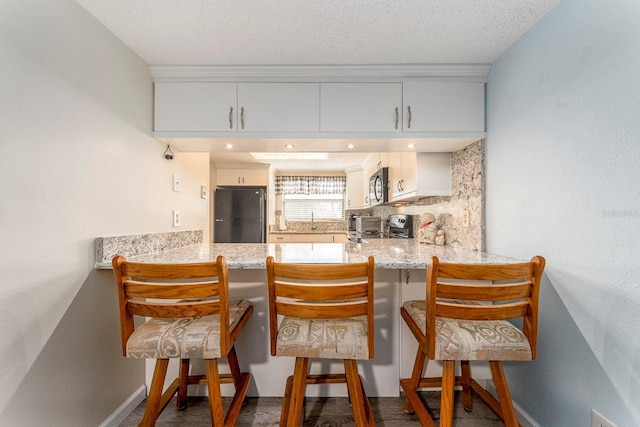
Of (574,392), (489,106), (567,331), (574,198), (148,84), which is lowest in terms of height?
(574,392)

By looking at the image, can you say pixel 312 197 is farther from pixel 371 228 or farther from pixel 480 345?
pixel 480 345

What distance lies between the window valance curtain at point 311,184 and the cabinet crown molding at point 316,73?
149 inches

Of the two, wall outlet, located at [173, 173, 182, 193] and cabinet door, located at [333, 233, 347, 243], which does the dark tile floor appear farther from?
cabinet door, located at [333, 233, 347, 243]

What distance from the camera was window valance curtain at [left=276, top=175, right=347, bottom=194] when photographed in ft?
18.6

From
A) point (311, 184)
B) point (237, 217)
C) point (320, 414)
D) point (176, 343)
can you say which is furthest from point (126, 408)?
point (311, 184)

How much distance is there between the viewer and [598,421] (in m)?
1.09

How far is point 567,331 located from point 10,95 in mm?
2377

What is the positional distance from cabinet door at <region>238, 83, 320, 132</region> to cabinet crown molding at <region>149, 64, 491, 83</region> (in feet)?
0.17

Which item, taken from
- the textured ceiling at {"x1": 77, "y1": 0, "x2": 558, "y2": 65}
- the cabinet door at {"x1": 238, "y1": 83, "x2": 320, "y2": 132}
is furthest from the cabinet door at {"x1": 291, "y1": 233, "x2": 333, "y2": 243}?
the textured ceiling at {"x1": 77, "y1": 0, "x2": 558, "y2": 65}

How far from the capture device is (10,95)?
3.32ft

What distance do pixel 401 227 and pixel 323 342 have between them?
2.33 meters

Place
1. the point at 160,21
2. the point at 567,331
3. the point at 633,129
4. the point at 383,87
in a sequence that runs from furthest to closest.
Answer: the point at 383,87 < the point at 160,21 < the point at 567,331 < the point at 633,129

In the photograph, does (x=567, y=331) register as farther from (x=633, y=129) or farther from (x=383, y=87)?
(x=383, y=87)

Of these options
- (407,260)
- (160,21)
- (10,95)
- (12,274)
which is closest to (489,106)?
(407,260)
